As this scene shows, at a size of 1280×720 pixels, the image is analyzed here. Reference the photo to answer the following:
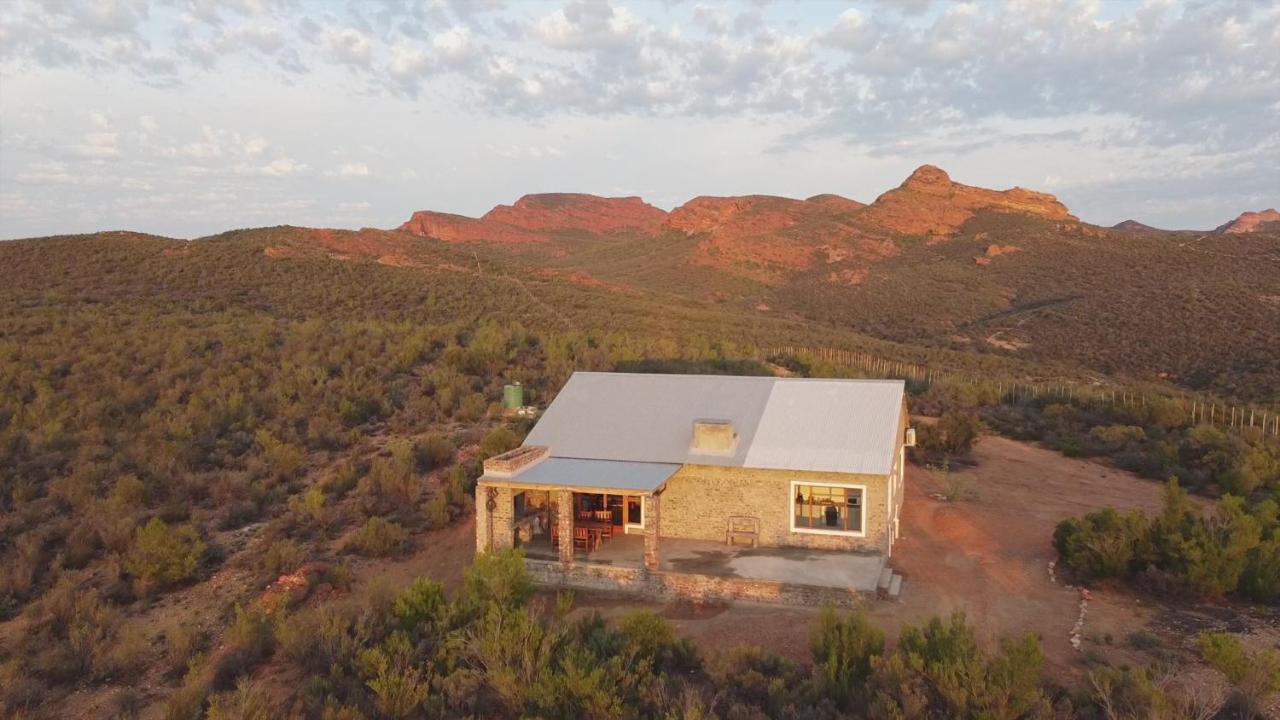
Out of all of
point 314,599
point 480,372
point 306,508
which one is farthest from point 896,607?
point 480,372

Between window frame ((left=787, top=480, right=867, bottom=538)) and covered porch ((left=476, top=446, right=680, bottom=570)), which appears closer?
covered porch ((left=476, top=446, right=680, bottom=570))

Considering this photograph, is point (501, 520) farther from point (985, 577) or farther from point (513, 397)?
point (513, 397)

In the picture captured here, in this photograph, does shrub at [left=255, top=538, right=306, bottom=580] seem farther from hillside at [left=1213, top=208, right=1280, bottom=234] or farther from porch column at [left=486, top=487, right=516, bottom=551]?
hillside at [left=1213, top=208, right=1280, bottom=234]

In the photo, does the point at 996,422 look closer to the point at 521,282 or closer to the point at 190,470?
the point at 190,470

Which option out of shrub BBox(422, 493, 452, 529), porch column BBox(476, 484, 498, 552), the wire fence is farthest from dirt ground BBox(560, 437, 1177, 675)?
the wire fence

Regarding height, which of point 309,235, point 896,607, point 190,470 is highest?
point 309,235

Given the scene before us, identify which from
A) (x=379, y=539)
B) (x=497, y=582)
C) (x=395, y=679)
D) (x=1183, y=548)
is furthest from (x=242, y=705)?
(x=1183, y=548)
